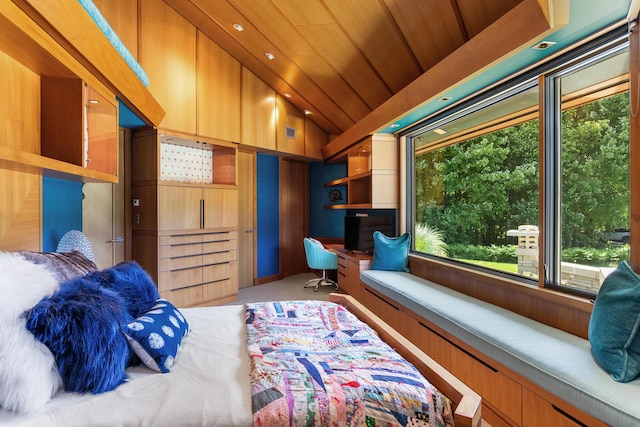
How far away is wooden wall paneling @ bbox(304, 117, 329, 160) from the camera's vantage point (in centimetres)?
602

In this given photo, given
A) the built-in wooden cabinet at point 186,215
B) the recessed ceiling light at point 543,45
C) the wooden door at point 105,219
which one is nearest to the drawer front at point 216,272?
the built-in wooden cabinet at point 186,215

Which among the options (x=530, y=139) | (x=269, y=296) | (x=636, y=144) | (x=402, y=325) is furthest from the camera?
(x=269, y=296)

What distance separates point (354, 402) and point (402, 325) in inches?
83.1

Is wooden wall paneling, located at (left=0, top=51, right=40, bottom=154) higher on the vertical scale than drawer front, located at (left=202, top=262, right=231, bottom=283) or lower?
higher

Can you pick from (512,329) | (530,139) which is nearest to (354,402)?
(512,329)

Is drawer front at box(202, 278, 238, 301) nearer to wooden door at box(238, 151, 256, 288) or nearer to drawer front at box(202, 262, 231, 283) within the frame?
drawer front at box(202, 262, 231, 283)

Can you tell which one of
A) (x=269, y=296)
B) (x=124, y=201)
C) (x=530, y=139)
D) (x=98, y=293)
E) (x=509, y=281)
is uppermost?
(x=530, y=139)

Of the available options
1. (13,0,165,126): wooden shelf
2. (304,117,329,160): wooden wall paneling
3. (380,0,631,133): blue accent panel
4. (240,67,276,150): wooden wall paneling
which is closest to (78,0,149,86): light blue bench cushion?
(13,0,165,126): wooden shelf

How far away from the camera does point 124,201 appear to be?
4043 mm

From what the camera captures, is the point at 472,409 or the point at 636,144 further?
the point at 636,144

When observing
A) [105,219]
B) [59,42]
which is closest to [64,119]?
[59,42]

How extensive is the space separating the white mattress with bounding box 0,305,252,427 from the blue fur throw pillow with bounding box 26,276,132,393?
5 centimetres

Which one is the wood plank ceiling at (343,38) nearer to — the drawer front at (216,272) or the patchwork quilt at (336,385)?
the patchwork quilt at (336,385)

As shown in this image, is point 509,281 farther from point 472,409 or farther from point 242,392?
point 242,392
